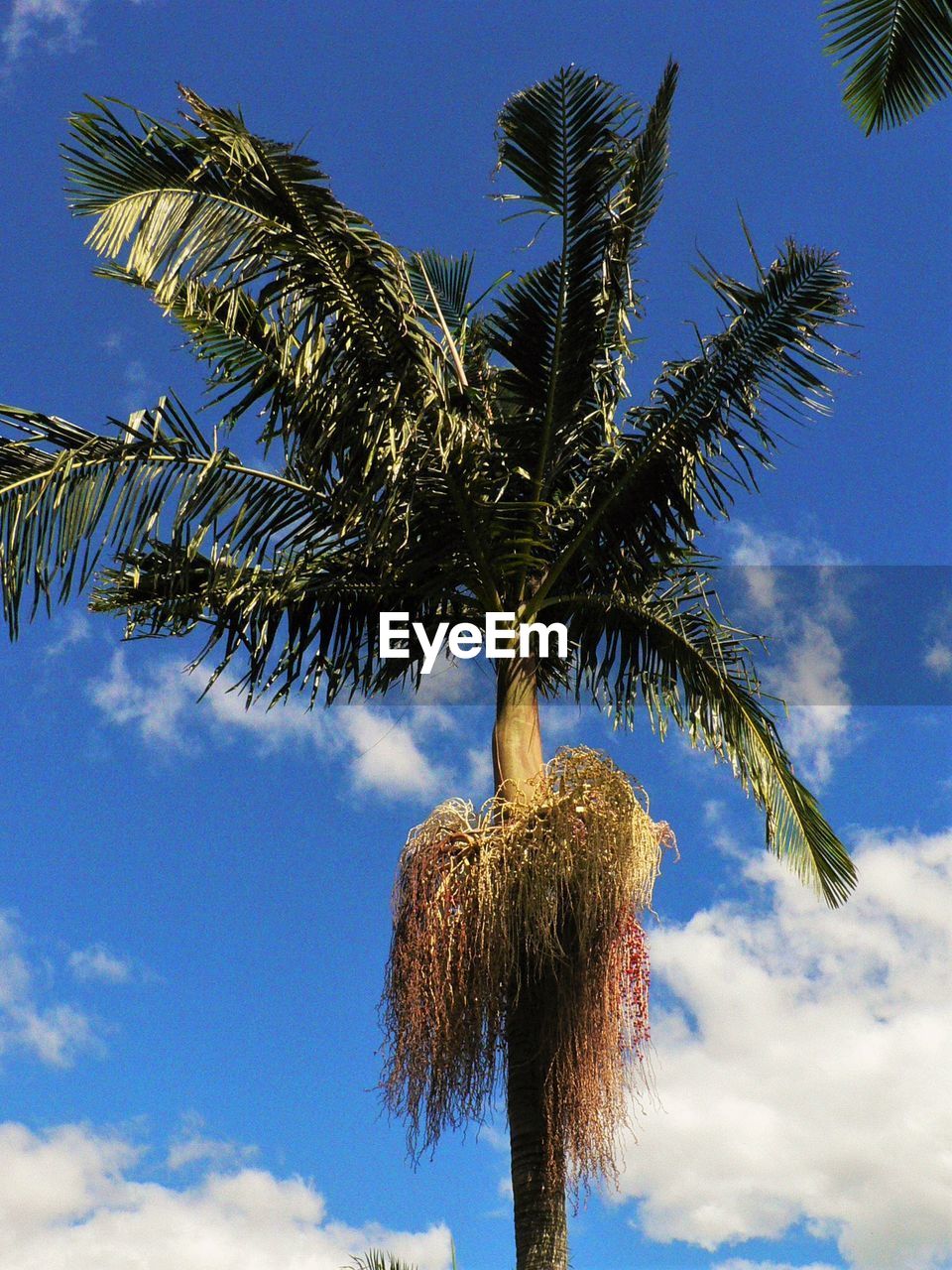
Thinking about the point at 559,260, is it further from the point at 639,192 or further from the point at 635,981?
the point at 635,981

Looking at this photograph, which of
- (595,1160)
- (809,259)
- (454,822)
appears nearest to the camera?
(595,1160)

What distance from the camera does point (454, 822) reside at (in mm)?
7324

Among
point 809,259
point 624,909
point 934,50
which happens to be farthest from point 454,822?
point 934,50

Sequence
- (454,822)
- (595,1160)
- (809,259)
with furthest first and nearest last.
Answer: (809,259), (454,822), (595,1160)

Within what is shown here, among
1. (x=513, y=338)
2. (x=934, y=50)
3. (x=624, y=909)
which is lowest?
(x=624, y=909)

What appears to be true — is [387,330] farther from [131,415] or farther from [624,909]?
[624,909]

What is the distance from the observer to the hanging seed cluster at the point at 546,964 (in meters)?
6.84

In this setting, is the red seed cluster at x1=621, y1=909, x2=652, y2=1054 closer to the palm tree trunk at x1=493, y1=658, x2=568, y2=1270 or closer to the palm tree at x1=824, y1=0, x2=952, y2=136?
the palm tree trunk at x1=493, y1=658, x2=568, y2=1270

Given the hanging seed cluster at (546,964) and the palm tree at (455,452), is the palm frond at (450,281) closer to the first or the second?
the palm tree at (455,452)

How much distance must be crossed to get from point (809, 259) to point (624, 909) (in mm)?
3956

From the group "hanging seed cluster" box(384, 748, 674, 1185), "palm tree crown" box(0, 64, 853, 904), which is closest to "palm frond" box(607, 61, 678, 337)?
"palm tree crown" box(0, 64, 853, 904)
